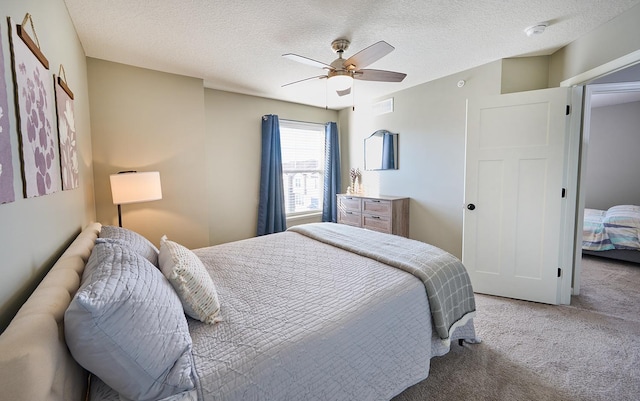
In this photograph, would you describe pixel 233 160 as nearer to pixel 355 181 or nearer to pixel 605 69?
pixel 355 181

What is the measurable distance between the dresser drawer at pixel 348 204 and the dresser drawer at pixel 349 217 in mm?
49

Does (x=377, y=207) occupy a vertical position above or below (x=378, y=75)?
below

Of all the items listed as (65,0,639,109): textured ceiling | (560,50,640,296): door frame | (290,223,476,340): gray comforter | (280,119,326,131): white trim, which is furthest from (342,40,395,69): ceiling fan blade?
(280,119,326,131): white trim

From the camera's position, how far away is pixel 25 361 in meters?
0.60

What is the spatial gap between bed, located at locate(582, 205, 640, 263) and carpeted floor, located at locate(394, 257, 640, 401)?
1.21m

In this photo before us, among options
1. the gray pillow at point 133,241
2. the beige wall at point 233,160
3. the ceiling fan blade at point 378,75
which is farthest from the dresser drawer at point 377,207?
the gray pillow at point 133,241

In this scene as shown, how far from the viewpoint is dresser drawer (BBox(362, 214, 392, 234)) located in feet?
12.8

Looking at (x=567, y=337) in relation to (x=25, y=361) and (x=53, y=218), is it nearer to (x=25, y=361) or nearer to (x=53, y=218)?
(x=25, y=361)

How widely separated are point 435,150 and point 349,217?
1647mm

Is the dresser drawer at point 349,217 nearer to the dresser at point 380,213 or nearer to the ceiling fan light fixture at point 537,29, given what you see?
the dresser at point 380,213

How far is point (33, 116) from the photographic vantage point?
1134 mm

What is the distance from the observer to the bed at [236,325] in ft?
2.48

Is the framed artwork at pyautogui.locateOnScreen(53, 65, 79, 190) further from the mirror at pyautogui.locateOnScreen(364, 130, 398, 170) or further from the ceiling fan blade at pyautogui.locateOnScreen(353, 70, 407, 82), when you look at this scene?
the mirror at pyautogui.locateOnScreen(364, 130, 398, 170)

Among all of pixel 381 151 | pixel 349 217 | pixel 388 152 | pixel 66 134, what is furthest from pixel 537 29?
pixel 66 134
